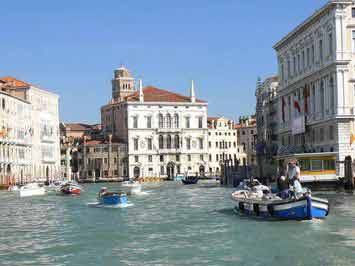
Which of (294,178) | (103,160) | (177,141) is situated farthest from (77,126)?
(294,178)

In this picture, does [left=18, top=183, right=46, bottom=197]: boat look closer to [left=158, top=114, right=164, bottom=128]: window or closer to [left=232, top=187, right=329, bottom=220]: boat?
[left=232, top=187, right=329, bottom=220]: boat

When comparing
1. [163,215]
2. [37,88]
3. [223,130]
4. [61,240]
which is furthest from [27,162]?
[61,240]

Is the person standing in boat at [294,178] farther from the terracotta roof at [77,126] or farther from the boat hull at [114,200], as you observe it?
the terracotta roof at [77,126]

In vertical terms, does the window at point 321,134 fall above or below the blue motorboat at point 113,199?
above

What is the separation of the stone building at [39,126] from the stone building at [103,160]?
12.0 meters

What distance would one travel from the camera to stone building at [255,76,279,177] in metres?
59.7

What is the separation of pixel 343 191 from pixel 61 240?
68.2 feet

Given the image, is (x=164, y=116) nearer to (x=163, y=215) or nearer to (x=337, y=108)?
(x=337, y=108)

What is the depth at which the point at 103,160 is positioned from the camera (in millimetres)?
106812

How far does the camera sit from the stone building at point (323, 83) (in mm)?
43844

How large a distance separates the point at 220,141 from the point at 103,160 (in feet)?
57.7

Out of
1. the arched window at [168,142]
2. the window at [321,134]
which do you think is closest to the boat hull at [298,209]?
the window at [321,134]

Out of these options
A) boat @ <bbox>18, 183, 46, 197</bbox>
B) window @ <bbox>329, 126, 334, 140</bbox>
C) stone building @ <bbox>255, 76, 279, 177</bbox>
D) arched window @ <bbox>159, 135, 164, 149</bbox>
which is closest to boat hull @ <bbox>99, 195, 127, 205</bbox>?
window @ <bbox>329, 126, 334, 140</bbox>

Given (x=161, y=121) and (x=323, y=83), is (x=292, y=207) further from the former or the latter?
(x=161, y=121)
